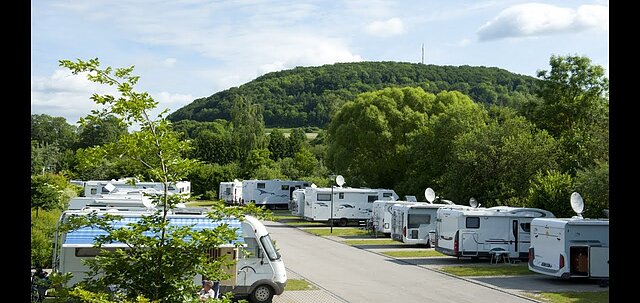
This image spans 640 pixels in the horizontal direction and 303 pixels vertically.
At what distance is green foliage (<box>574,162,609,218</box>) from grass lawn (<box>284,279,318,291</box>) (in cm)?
1033

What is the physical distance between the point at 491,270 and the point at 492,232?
74.8 inches

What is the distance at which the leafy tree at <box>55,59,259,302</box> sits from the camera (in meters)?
6.26

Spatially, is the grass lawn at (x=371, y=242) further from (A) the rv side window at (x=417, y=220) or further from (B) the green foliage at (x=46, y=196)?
(B) the green foliage at (x=46, y=196)

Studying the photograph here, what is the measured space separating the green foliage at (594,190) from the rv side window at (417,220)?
6.54m

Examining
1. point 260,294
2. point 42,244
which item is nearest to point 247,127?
point 42,244

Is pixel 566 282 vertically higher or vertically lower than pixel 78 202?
lower

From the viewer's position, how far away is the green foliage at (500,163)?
32.4m

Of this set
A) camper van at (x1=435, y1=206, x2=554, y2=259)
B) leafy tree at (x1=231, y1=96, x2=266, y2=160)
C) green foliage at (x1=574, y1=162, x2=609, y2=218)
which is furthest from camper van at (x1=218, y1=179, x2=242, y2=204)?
green foliage at (x1=574, y1=162, x2=609, y2=218)

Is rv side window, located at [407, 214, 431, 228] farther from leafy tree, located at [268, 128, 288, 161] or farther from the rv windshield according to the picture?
leafy tree, located at [268, 128, 288, 161]

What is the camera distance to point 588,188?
24.4 meters

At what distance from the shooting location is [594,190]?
2405 cm
